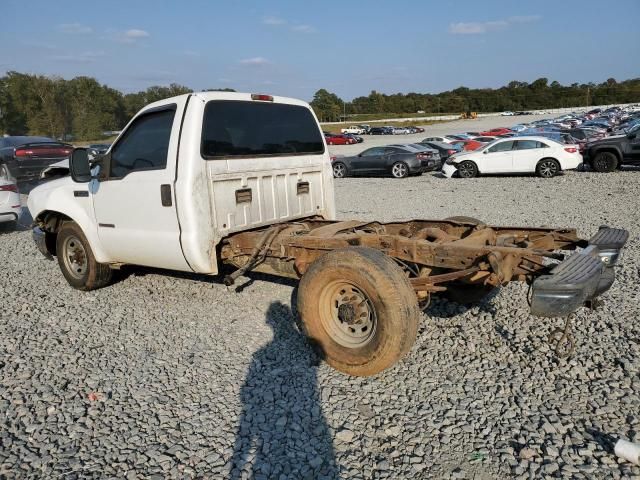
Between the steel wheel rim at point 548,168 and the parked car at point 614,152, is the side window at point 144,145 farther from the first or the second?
the parked car at point 614,152

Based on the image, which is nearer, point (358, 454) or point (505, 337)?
point (358, 454)

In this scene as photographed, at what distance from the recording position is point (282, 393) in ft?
11.6

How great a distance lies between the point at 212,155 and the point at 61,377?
2257 mm

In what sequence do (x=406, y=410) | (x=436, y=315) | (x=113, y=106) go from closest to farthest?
(x=406, y=410) → (x=436, y=315) → (x=113, y=106)

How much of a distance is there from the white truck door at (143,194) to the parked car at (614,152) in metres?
17.5

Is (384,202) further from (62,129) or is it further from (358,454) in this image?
(62,129)

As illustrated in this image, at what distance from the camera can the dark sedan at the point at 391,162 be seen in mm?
19484

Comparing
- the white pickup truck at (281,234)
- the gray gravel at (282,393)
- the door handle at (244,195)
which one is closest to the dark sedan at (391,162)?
the gray gravel at (282,393)

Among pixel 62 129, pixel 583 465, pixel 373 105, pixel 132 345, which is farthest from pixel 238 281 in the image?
pixel 373 105

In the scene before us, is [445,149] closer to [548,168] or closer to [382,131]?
[548,168]

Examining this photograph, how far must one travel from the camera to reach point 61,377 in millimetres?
3850

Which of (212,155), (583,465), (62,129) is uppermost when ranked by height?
(62,129)

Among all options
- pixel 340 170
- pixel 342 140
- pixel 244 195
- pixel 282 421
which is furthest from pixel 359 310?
pixel 342 140

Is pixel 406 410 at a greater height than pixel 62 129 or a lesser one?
lesser
